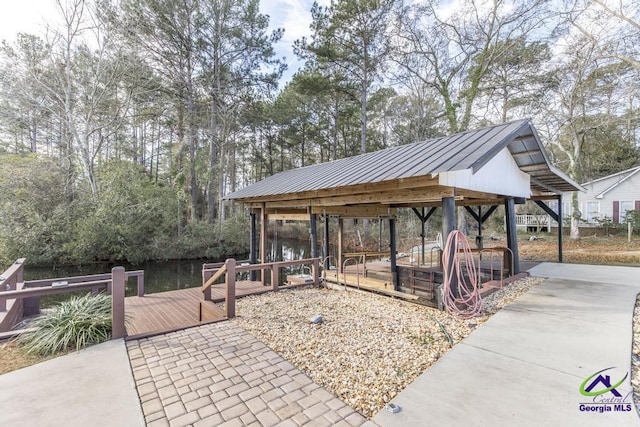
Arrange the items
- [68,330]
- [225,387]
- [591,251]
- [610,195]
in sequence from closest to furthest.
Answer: [225,387] → [68,330] → [591,251] → [610,195]

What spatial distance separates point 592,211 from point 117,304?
87.8 feet

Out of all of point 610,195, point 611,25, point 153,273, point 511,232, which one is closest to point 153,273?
point 153,273

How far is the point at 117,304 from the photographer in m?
3.83

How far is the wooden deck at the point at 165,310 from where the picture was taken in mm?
5164

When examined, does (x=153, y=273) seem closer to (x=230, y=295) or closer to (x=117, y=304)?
(x=230, y=295)

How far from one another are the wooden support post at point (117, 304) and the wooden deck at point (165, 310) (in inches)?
32.1

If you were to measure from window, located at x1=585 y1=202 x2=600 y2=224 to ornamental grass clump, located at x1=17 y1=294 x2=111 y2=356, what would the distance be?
1029 inches

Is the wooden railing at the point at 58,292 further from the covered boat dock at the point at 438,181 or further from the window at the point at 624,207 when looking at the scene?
the window at the point at 624,207

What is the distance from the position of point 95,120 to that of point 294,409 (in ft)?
64.3

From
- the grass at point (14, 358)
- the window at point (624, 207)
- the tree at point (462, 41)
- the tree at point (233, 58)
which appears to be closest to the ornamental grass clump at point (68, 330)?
the grass at point (14, 358)

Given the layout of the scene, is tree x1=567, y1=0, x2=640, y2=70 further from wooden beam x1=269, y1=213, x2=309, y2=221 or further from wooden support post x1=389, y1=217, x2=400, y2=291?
wooden beam x1=269, y1=213, x2=309, y2=221

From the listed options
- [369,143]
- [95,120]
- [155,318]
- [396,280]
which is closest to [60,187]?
[95,120]

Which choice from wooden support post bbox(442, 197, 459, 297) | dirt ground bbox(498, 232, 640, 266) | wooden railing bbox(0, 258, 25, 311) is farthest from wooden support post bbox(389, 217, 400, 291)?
wooden railing bbox(0, 258, 25, 311)

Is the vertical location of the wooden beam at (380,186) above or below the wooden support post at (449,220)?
above
